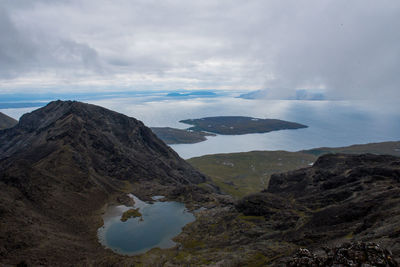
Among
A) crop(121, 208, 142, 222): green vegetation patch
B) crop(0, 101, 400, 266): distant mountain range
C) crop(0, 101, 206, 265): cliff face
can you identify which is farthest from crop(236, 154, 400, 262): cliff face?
crop(0, 101, 206, 265): cliff face

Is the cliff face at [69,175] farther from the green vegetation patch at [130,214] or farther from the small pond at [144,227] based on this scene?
the green vegetation patch at [130,214]

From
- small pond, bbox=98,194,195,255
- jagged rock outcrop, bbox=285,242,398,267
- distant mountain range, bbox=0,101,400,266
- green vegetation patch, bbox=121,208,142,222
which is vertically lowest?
small pond, bbox=98,194,195,255

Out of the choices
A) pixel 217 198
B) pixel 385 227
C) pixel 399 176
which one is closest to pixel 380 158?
pixel 399 176

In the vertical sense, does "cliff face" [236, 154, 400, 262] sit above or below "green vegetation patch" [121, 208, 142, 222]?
above

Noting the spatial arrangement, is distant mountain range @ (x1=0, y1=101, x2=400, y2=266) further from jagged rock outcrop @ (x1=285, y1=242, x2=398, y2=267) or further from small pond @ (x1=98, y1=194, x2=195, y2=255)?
small pond @ (x1=98, y1=194, x2=195, y2=255)

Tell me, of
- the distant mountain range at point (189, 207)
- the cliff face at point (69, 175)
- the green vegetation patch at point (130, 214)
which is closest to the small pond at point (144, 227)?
the green vegetation patch at point (130, 214)

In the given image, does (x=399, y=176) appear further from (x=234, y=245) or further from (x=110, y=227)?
(x=110, y=227)

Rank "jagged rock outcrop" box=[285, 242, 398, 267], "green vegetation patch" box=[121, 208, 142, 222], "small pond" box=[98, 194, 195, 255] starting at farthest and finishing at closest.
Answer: "green vegetation patch" box=[121, 208, 142, 222], "small pond" box=[98, 194, 195, 255], "jagged rock outcrop" box=[285, 242, 398, 267]
